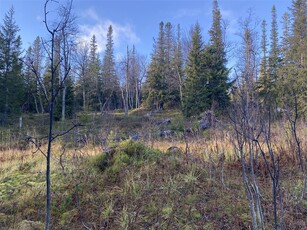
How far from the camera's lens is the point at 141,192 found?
303 cm

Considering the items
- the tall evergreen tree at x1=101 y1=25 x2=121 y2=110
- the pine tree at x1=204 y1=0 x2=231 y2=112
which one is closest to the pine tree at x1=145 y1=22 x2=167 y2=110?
the tall evergreen tree at x1=101 y1=25 x2=121 y2=110

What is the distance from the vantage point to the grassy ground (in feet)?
8.04

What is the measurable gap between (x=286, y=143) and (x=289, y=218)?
2.40 metres

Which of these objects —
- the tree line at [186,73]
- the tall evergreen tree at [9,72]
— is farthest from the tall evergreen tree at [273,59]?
the tall evergreen tree at [9,72]

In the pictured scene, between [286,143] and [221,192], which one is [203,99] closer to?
[286,143]

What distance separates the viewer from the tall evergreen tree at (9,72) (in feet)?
62.1

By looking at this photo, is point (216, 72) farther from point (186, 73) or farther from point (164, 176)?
point (164, 176)

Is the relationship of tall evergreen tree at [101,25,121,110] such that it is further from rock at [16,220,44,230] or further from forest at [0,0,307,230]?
rock at [16,220,44,230]

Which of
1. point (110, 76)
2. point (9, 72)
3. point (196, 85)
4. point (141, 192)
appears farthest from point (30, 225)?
point (110, 76)

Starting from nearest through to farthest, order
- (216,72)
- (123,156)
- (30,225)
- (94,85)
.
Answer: (30,225) → (123,156) → (216,72) → (94,85)

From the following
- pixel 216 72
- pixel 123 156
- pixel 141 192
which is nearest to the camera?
pixel 141 192

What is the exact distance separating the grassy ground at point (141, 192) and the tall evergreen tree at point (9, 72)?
705 inches

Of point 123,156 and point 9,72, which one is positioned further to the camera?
point 9,72

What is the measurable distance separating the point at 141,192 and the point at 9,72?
2144 centimetres
